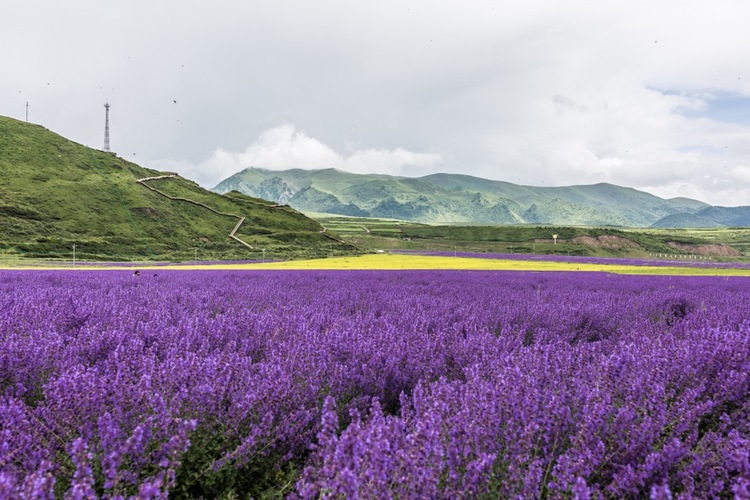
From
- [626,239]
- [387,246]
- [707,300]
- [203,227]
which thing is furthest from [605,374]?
[626,239]

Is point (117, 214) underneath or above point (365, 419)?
above

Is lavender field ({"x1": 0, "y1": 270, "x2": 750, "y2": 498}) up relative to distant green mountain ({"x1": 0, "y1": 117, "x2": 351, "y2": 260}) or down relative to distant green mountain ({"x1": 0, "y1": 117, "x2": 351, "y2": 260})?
down

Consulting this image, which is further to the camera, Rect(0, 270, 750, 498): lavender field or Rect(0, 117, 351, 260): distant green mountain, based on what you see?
Rect(0, 117, 351, 260): distant green mountain

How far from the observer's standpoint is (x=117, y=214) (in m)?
47.7

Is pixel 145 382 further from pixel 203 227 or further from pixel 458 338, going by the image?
pixel 203 227

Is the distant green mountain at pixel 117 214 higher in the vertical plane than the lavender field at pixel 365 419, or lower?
higher

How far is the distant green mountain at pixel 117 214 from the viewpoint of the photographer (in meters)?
39.4

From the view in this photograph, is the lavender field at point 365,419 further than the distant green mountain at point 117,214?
No

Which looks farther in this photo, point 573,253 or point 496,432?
point 573,253

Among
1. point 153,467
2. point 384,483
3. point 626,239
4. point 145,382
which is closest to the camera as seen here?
point 384,483

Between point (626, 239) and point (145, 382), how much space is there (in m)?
74.5

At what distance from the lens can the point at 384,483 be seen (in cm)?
132

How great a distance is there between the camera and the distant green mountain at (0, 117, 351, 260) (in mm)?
39375

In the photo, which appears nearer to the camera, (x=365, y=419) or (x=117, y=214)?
(x=365, y=419)
